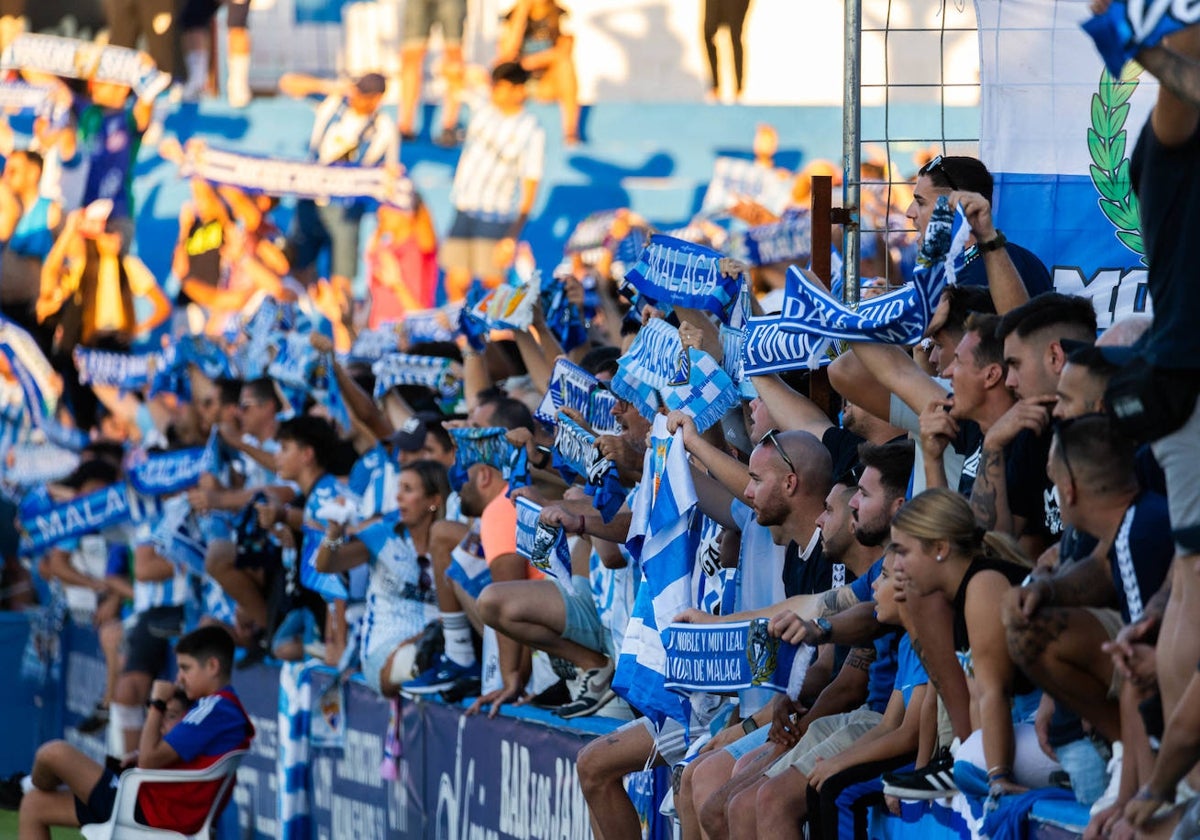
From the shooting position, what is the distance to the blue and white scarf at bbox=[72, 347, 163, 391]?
1458 cm

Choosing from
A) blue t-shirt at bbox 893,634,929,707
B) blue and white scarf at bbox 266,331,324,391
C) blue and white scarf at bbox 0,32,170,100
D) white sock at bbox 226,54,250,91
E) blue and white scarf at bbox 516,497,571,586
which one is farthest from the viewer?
white sock at bbox 226,54,250,91

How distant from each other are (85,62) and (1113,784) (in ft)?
57.1

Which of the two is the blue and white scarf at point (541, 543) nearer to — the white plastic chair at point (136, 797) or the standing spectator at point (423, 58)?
the white plastic chair at point (136, 797)

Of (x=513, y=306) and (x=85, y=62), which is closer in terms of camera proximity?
(x=513, y=306)

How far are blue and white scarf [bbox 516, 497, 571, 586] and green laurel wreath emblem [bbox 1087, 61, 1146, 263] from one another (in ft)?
7.21

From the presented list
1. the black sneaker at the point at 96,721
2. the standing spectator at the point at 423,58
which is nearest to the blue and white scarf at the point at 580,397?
the black sneaker at the point at 96,721

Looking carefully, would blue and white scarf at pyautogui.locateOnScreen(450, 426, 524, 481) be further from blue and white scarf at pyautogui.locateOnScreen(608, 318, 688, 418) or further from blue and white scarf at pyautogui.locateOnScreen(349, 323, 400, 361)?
blue and white scarf at pyautogui.locateOnScreen(349, 323, 400, 361)

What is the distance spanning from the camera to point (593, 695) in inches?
302

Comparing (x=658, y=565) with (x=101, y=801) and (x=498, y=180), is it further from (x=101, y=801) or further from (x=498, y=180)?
(x=498, y=180)

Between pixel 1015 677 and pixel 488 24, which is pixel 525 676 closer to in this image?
pixel 1015 677

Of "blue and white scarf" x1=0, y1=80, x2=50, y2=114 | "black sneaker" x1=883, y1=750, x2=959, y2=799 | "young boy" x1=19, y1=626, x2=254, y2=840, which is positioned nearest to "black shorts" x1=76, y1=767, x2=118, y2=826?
"young boy" x1=19, y1=626, x2=254, y2=840

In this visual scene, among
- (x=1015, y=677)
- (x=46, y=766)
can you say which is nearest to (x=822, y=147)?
(x=46, y=766)

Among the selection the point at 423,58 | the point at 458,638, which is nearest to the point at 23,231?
the point at 423,58

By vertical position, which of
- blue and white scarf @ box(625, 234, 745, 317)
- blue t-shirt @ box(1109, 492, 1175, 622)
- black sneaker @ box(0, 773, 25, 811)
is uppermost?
blue and white scarf @ box(625, 234, 745, 317)
